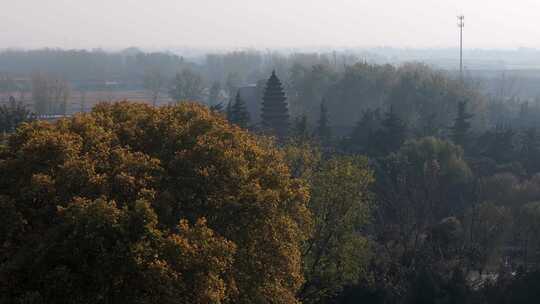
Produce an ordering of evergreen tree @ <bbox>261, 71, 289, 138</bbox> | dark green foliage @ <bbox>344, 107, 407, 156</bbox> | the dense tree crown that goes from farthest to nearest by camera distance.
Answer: evergreen tree @ <bbox>261, 71, 289, 138</bbox> < dark green foliage @ <bbox>344, 107, 407, 156</bbox> < the dense tree crown

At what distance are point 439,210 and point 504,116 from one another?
31.7 m

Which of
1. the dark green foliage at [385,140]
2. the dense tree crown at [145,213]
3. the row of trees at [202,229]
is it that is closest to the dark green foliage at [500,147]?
the dark green foliage at [385,140]

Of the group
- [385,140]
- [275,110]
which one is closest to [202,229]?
[385,140]

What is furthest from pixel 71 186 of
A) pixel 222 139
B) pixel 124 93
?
pixel 124 93

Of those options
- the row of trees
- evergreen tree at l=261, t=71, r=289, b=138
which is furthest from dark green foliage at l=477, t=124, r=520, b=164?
the row of trees

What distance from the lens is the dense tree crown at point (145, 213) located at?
9.41 metres

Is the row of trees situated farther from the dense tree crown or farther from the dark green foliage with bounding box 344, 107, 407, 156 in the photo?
the dark green foliage with bounding box 344, 107, 407, 156

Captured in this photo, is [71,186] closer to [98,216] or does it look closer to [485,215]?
[98,216]

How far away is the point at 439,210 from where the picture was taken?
23297 millimetres

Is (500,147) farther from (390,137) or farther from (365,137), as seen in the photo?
(365,137)

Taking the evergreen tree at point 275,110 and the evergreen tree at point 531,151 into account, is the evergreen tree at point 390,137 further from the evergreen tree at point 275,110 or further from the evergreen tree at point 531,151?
the evergreen tree at point 275,110

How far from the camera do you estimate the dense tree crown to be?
9.41m

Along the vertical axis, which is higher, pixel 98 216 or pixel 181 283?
pixel 98 216

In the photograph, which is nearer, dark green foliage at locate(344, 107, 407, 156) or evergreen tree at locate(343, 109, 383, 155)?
dark green foliage at locate(344, 107, 407, 156)
